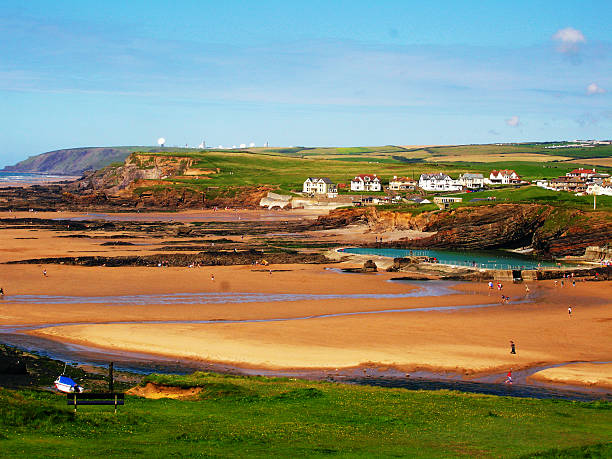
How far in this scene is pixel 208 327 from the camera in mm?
42844

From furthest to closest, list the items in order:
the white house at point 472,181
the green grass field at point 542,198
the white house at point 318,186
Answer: the white house at point 318,186
the white house at point 472,181
the green grass field at point 542,198

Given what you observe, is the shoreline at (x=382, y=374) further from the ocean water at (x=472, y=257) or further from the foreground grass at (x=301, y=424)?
the ocean water at (x=472, y=257)

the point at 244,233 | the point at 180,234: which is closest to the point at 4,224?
the point at 180,234

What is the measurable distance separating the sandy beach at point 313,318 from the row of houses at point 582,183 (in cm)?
6851

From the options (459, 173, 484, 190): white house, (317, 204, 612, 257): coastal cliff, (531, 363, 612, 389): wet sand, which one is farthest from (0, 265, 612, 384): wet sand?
(459, 173, 484, 190): white house

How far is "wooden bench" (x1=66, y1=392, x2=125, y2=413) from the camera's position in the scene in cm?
2088

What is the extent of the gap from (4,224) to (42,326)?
72.1 meters

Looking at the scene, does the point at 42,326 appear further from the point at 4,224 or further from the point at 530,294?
the point at 4,224

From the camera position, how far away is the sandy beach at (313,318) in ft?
120

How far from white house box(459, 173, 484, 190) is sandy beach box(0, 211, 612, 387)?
90212 mm

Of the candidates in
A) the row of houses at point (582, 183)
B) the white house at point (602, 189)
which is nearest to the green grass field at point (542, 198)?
the white house at point (602, 189)

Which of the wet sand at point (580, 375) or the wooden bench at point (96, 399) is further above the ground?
the wooden bench at point (96, 399)

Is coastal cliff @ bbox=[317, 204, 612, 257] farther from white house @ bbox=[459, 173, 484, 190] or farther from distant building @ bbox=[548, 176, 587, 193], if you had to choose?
white house @ bbox=[459, 173, 484, 190]

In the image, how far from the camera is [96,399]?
21.7m
